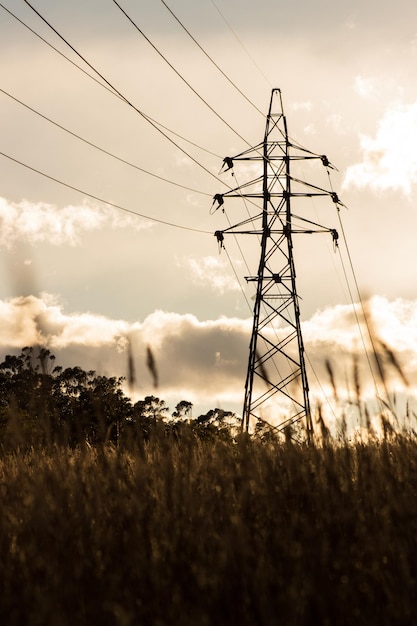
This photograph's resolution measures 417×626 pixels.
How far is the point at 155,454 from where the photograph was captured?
22.5ft

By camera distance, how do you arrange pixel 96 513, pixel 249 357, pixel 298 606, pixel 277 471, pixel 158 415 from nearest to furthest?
pixel 298 606 → pixel 96 513 → pixel 277 471 → pixel 158 415 → pixel 249 357

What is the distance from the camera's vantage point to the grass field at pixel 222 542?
3828mm

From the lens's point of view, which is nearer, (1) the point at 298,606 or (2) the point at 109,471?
(1) the point at 298,606

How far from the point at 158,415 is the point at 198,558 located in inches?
75.7

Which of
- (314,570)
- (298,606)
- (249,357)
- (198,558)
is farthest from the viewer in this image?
(249,357)

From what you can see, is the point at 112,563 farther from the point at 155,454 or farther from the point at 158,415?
the point at 155,454

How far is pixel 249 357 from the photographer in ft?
61.7

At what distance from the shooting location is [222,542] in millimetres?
4051

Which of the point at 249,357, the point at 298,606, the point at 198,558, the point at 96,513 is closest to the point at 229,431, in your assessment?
the point at 96,513

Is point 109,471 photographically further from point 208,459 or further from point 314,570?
Result: point 314,570

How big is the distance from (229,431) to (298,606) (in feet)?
11.3

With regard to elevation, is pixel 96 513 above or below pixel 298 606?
above

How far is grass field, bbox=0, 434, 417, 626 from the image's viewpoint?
→ 383cm

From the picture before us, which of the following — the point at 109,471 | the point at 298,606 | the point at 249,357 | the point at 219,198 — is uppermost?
the point at 219,198
